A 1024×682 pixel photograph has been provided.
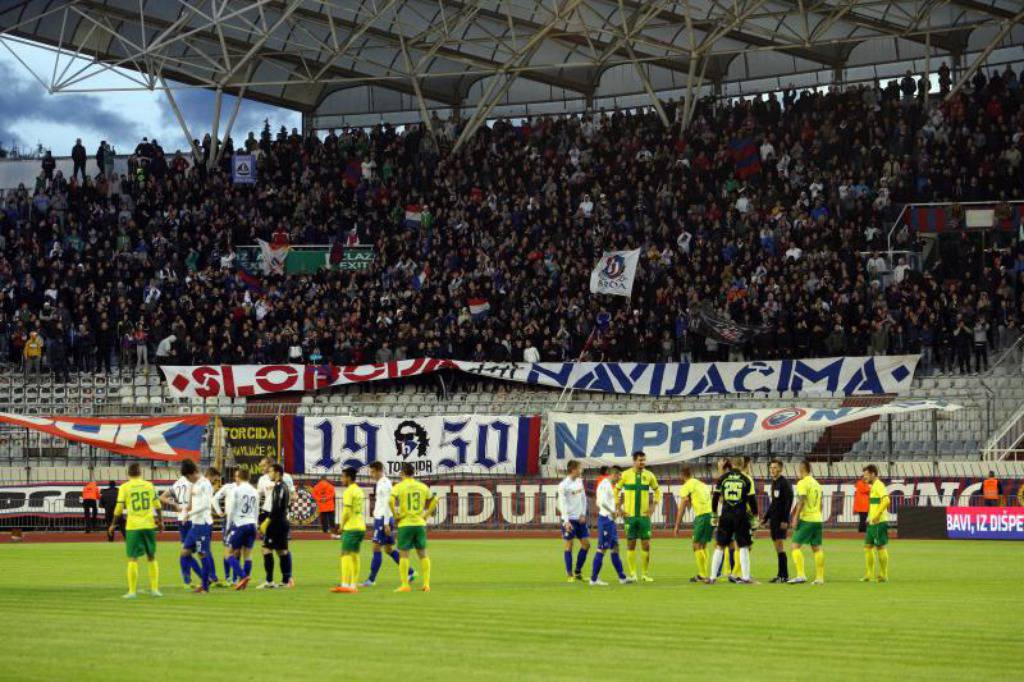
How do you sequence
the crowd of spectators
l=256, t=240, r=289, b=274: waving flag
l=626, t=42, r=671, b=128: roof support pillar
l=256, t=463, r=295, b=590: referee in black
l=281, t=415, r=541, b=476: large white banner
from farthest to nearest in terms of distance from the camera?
l=256, t=240, r=289, b=274: waving flag → l=626, t=42, r=671, b=128: roof support pillar → the crowd of spectators → l=281, t=415, r=541, b=476: large white banner → l=256, t=463, r=295, b=590: referee in black

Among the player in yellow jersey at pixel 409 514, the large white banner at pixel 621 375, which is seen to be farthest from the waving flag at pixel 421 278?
the player in yellow jersey at pixel 409 514

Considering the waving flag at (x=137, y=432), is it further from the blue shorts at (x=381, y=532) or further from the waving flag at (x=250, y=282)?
the blue shorts at (x=381, y=532)

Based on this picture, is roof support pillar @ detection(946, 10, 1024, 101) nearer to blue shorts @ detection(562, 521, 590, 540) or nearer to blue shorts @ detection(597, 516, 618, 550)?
blue shorts @ detection(562, 521, 590, 540)

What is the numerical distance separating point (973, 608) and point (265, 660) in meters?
8.95

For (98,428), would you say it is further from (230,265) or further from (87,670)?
(87,670)

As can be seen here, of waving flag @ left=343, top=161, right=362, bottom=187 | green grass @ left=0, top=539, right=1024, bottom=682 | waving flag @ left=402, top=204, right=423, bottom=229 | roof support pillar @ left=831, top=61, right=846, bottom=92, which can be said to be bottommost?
green grass @ left=0, top=539, right=1024, bottom=682

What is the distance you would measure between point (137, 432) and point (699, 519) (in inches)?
844

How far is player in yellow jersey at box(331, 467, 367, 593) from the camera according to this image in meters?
21.3

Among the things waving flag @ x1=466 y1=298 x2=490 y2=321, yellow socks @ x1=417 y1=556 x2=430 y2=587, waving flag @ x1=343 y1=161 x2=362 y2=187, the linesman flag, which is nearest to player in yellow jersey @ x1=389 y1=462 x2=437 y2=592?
yellow socks @ x1=417 y1=556 x2=430 y2=587

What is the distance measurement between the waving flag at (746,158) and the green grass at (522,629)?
2699cm

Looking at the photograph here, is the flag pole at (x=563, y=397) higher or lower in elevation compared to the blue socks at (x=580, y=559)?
higher

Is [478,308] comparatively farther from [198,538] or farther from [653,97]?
[198,538]

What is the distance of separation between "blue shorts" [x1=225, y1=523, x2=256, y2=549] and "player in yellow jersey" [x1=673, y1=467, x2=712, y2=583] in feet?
20.5

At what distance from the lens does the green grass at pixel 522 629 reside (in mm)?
13430
